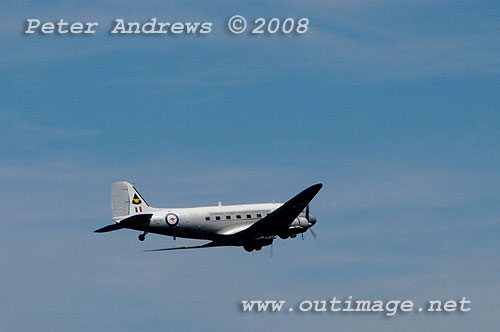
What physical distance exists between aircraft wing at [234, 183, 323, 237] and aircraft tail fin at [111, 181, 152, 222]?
32.7ft

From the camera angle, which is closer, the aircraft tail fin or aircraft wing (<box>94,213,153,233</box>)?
aircraft wing (<box>94,213,153,233</box>)

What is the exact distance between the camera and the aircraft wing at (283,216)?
434 feet

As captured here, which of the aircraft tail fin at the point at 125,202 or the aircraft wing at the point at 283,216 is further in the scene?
the aircraft tail fin at the point at 125,202

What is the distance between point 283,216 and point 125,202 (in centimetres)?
1567

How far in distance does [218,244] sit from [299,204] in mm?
9693

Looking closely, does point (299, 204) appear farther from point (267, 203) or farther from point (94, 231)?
point (94, 231)

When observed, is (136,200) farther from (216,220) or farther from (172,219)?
(216,220)

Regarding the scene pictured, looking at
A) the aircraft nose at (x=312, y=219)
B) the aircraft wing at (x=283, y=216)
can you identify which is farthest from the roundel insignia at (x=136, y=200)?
the aircraft nose at (x=312, y=219)

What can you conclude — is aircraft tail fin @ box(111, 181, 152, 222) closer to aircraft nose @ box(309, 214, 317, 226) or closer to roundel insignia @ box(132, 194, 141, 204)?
roundel insignia @ box(132, 194, 141, 204)

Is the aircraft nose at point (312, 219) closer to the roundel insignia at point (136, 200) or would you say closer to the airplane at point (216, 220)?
the airplane at point (216, 220)

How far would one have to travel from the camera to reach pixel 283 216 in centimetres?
13400

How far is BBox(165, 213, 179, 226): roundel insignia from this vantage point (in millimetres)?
133875

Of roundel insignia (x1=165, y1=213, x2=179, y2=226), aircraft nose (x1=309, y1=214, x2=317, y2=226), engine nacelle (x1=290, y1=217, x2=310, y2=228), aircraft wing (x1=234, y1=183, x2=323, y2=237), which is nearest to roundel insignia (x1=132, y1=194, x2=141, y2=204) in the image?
roundel insignia (x1=165, y1=213, x2=179, y2=226)

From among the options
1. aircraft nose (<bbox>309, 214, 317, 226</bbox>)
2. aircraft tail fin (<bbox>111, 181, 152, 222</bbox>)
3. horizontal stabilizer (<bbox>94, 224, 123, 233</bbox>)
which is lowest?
horizontal stabilizer (<bbox>94, 224, 123, 233</bbox>)
